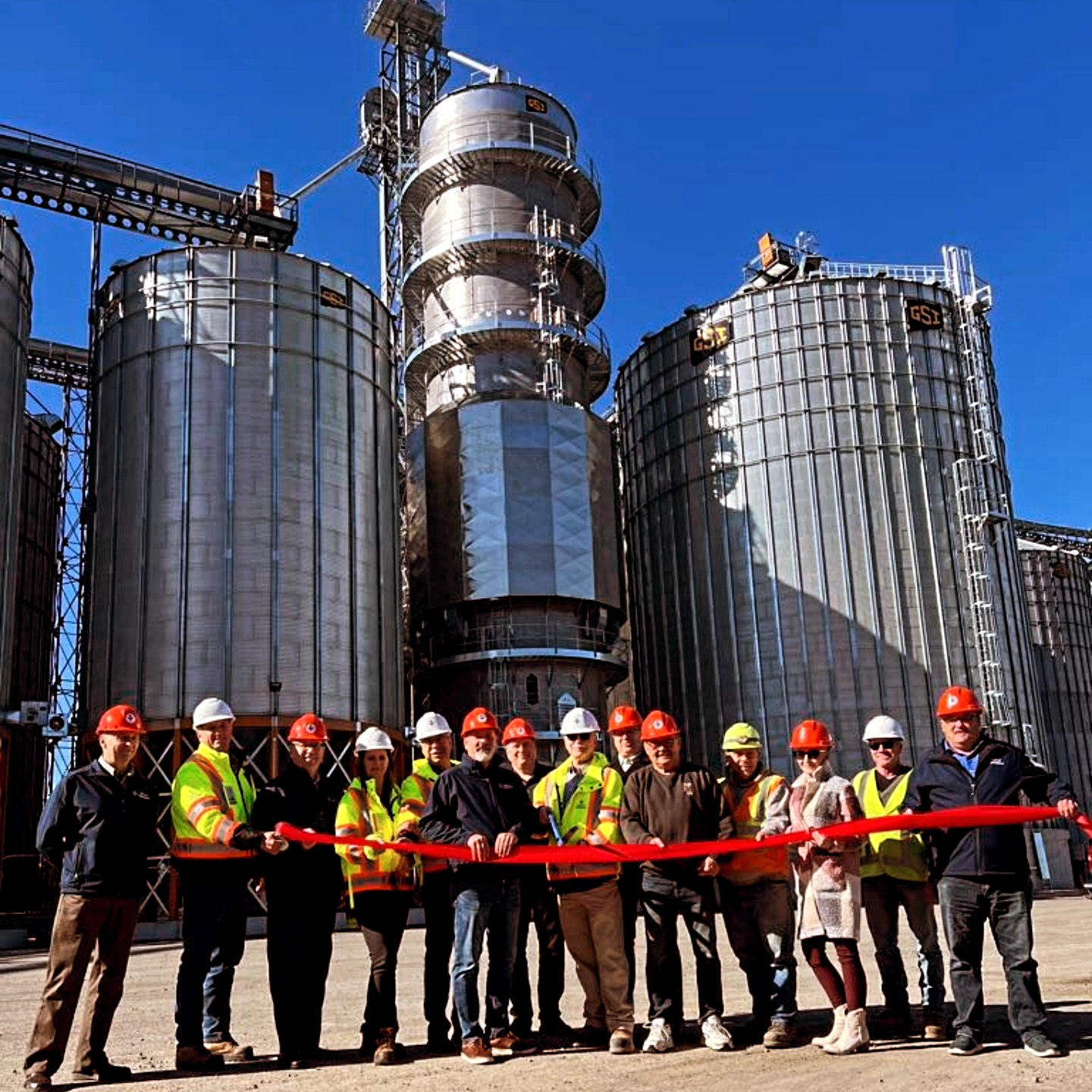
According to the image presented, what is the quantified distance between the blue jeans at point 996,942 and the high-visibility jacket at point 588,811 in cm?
229

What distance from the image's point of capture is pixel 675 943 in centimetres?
842

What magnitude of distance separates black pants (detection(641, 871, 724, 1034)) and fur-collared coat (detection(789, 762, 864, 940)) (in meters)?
0.66

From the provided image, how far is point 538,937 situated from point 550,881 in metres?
0.68

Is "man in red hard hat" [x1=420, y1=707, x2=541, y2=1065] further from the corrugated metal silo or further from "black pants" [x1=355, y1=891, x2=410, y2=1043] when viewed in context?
the corrugated metal silo

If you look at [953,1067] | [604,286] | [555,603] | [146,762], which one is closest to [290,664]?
[146,762]

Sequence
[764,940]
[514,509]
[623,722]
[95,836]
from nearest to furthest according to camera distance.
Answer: [95,836]
[764,940]
[623,722]
[514,509]

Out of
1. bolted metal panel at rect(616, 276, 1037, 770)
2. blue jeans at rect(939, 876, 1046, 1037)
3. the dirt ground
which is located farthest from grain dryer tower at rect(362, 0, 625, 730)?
blue jeans at rect(939, 876, 1046, 1037)

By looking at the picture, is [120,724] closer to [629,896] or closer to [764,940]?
[629,896]

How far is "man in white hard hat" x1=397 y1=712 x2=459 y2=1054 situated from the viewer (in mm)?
8453

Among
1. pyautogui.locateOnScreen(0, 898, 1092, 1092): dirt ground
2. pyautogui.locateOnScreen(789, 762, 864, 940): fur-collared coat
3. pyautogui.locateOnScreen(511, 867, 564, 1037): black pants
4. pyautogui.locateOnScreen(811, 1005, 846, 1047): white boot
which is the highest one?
pyautogui.locateOnScreen(789, 762, 864, 940): fur-collared coat

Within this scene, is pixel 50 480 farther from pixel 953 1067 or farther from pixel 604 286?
pixel 953 1067

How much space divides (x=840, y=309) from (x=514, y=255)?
946 cm

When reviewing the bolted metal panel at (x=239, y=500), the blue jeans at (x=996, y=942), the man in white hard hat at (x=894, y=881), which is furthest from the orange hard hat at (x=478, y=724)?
the bolted metal panel at (x=239, y=500)

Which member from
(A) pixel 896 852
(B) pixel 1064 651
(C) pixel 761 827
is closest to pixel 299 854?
(C) pixel 761 827
